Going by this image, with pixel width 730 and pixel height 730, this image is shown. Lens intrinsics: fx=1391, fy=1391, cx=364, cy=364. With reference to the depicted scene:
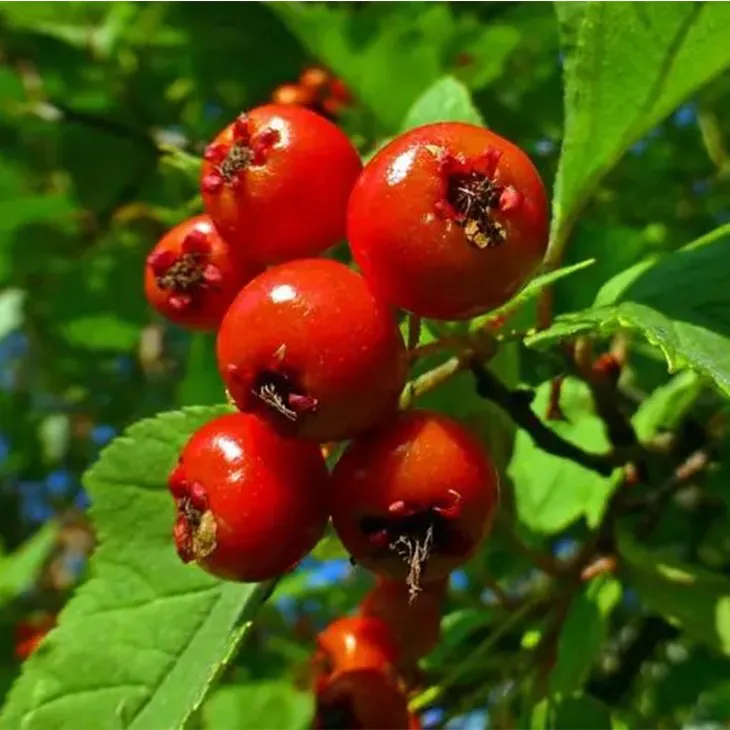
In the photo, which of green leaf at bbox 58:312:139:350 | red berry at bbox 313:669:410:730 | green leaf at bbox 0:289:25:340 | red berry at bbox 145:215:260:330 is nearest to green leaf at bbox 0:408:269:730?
red berry at bbox 145:215:260:330

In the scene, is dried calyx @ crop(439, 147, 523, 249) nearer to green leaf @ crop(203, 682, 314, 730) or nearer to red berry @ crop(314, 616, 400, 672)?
red berry @ crop(314, 616, 400, 672)

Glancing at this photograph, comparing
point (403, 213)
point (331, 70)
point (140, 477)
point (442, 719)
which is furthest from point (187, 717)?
point (331, 70)

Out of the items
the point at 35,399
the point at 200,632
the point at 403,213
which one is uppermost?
the point at 403,213

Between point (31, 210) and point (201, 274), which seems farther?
point (31, 210)

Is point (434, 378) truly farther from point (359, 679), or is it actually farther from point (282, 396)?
point (359, 679)

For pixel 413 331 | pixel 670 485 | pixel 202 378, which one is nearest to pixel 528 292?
pixel 413 331

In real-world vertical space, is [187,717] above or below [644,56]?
below

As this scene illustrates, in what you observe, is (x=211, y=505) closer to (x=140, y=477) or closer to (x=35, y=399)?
(x=140, y=477)

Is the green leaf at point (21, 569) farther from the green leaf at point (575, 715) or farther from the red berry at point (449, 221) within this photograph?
the red berry at point (449, 221)
